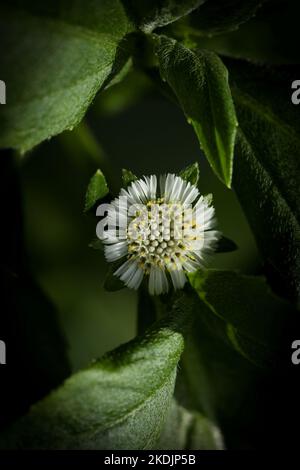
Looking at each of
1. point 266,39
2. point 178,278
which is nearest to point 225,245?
point 178,278

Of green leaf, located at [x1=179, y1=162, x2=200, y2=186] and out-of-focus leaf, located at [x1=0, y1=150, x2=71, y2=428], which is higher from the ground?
green leaf, located at [x1=179, y1=162, x2=200, y2=186]

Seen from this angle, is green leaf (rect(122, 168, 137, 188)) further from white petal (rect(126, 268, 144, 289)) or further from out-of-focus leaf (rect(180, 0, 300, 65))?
out-of-focus leaf (rect(180, 0, 300, 65))

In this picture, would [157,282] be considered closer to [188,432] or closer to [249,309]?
[249,309]

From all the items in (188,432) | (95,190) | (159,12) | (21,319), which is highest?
(159,12)

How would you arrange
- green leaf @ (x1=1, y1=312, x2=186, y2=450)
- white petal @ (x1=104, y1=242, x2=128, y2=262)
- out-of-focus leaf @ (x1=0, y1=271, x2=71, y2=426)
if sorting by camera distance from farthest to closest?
out-of-focus leaf @ (x1=0, y1=271, x2=71, y2=426) < white petal @ (x1=104, y1=242, x2=128, y2=262) < green leaf @ (x1=1, y1=312, x2=186, y2=450)

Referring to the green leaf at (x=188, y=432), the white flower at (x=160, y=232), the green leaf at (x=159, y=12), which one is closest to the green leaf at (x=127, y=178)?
the white flower at (x=160, y=232)

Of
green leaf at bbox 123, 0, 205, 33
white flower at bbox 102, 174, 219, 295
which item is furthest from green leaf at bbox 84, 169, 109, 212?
green leaf at bbox 123, 0, 205, 33
